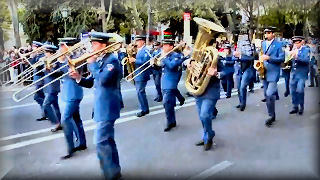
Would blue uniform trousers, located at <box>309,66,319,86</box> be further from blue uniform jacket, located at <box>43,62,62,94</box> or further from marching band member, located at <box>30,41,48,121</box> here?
marching band member, located at <box>30,41,48,121</box>

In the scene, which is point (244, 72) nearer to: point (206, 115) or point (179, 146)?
point (206, 115)

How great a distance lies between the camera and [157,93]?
17.5ft

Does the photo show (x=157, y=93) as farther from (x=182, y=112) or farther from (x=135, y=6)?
(x=135, y=6)

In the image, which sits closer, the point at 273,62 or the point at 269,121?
the point at 269,121

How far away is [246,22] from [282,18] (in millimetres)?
269

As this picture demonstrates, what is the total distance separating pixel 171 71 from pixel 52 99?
1357mm

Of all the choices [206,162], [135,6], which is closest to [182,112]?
[206,162]

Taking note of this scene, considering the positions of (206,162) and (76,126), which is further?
(76,126)

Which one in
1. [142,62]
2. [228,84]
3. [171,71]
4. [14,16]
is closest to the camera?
[14,16]

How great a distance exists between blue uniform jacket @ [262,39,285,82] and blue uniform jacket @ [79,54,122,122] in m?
1.56

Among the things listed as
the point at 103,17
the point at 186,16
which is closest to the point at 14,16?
the point at 103,17

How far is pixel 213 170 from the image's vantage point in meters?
3.65

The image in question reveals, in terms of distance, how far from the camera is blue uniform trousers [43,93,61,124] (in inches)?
168

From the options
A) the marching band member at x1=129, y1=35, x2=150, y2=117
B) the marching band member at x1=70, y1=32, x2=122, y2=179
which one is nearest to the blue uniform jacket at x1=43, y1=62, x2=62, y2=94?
the marching band member at x1=70, y1=32, x2=122, y2=179
